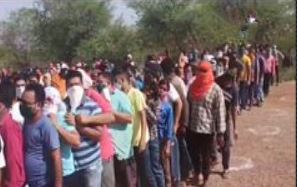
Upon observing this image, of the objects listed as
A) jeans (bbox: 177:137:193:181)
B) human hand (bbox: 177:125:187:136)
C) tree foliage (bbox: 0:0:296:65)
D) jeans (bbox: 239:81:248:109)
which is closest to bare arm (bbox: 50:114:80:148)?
human hand (bbox: 177:125:187:136)

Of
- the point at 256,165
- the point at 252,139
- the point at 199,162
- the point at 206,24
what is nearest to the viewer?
the point at 199,162

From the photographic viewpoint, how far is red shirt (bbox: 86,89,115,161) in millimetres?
6402

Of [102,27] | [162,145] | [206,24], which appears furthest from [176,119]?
[102,27]

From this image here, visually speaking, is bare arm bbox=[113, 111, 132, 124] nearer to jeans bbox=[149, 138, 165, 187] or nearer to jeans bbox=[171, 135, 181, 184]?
jeans bbox=[149, 138, 165, 187]

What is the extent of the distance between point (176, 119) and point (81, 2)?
39051 mm

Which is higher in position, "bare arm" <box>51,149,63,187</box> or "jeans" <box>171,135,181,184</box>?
"bare arm" <box>51,149,63,187</box>

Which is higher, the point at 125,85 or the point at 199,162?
the point at 125,85

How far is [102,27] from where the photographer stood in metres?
46.8

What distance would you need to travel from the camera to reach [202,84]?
922cm

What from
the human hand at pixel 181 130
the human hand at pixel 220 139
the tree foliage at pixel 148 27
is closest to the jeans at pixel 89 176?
the human hand at pixel 181 130

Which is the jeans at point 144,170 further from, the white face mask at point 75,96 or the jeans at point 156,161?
the white face mask at point 75,96

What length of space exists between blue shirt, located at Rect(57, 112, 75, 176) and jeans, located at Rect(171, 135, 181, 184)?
2933 mm

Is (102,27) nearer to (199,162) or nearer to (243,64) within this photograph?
(243,64)

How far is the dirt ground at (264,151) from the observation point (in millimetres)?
10375
